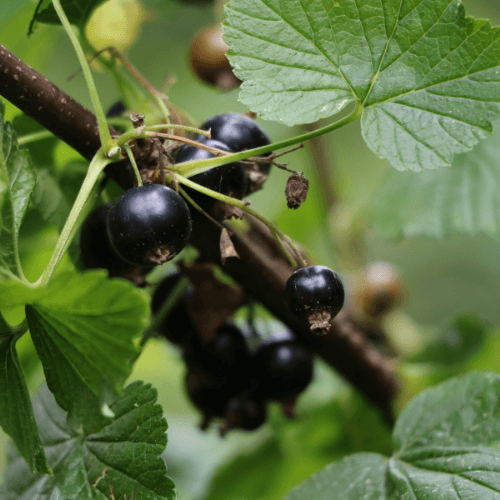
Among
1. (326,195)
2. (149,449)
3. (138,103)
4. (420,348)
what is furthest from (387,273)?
(149,449)

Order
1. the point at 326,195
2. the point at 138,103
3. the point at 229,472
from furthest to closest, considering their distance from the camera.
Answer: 1. the point at 326,195
2. the point at 229,472
3. the point at 138,103

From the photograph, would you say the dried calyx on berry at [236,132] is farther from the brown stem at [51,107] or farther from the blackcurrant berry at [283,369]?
the blackcurrant berry at [283,369]

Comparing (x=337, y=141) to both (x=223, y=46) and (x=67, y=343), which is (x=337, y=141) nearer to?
(x=223, y=46)

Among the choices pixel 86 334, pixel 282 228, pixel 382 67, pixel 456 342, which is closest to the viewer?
pixel 86 334

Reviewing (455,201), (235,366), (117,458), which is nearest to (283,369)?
(235,366)

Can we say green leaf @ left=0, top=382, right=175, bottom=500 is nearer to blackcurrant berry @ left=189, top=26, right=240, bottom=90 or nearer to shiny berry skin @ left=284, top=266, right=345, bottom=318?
shiny berry skin @ left=284, top=266, right=345, bottom=318

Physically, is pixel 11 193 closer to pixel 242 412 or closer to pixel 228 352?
pixel 228 352
